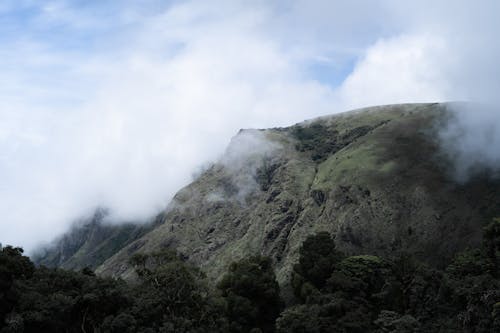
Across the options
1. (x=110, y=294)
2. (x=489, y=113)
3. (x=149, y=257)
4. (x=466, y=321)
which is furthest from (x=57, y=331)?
(x=489, y=113)

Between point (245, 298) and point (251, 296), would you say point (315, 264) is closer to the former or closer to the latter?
point (251, 296)

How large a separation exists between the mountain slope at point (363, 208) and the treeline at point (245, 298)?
3500cm

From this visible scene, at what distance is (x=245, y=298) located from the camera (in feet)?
283

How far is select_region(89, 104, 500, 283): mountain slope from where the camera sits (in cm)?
12388

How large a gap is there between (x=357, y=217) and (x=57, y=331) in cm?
10385

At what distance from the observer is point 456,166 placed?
140m

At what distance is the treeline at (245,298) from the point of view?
51.1 meters

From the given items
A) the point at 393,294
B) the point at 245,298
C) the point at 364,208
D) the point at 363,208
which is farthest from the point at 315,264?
the point at 363,208

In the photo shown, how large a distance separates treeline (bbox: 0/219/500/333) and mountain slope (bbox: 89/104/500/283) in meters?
35.0

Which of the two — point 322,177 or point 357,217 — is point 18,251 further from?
point 322,177

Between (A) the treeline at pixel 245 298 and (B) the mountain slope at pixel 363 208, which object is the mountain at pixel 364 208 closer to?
(B) the mountain slope at pixel 363 208

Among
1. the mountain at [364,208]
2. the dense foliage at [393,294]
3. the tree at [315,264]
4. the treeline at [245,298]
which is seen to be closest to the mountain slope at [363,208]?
the mountain at [364,208]

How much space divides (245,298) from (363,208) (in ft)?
219

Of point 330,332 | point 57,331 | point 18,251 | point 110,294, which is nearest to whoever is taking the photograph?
point 57,331
